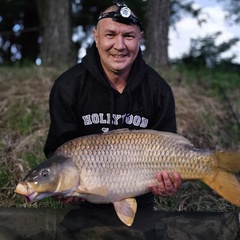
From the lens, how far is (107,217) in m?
2.21

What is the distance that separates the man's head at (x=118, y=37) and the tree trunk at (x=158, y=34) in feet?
12.1

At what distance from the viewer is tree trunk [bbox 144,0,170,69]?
19.3 feet

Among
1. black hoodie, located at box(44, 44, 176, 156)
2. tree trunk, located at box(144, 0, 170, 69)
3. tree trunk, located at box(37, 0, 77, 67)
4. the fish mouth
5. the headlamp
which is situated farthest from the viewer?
tree trunk, located at box(37, 0, 77, 67)

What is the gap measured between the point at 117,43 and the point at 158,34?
153 inches

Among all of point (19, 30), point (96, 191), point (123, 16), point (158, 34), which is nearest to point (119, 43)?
point (123, 16)

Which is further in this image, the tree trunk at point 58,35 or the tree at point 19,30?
the tree at point 19,30

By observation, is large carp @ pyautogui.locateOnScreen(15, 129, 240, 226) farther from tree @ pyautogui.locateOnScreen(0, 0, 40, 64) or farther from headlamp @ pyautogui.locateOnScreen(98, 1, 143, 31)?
tree @ pyautogui.locateOnScreen(0, 0, 40, 64)

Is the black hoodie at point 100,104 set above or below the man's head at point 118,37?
below

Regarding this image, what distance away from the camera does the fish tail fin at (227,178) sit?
6.15ft

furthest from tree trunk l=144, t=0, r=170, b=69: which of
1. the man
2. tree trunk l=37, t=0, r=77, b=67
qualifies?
the man

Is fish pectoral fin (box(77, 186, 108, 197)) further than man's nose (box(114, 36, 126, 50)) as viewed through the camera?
No

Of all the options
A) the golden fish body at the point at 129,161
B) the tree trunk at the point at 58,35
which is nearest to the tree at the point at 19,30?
the tree trunk at the point at 58,35

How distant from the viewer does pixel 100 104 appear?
2273mm

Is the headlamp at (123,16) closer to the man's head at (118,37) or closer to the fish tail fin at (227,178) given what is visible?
the man's head at (118,37)
